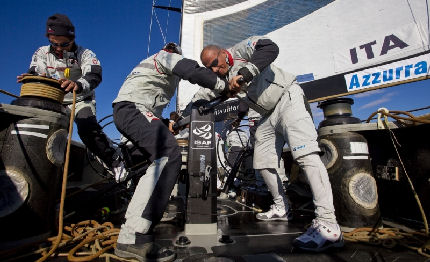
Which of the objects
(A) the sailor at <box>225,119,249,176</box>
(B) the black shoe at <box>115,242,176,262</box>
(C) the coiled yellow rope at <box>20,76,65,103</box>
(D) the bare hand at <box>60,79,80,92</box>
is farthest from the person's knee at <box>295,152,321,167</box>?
(A) the sailor at <box>225,119,249,176</box>

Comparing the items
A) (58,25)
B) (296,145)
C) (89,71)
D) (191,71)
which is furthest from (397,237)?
(58,25)

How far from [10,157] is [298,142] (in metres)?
2.20

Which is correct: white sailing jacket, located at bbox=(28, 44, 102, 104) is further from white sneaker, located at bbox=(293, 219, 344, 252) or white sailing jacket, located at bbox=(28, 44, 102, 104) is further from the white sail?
the white sail

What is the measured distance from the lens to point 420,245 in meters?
1.36

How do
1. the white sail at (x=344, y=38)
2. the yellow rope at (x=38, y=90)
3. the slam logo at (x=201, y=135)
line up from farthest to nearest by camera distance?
1. the white sail at (x=344, y=38)
2. the slam logo at (x=201, y=135)
3. the yellow rope at (x=38, y=90)

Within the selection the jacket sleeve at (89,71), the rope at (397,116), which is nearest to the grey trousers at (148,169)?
the jacket sleeve at (89,71)

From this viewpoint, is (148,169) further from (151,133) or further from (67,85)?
(67,85)

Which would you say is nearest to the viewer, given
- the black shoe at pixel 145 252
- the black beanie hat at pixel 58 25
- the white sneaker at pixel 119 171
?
the black shoe at pixel 145 252

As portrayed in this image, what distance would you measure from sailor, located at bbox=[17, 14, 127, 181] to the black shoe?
160cm

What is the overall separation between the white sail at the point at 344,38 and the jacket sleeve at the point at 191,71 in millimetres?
4154

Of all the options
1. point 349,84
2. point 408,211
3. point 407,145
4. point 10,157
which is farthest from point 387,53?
point 10,157

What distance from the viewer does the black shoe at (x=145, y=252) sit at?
1.16 m

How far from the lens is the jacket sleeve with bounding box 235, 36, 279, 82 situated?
5.54 ft

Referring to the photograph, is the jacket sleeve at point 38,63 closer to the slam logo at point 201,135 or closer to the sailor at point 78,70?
the sailor at point 78,70
